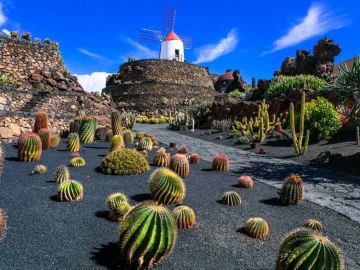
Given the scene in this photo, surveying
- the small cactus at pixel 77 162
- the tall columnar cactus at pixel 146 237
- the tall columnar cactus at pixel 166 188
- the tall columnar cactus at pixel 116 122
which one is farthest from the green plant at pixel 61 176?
the tall columnar cactus at pixel 116 122

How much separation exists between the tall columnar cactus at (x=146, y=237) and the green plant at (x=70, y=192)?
2.52 metres

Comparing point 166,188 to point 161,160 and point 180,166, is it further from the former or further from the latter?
point 161,160

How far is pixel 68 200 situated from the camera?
625 cm

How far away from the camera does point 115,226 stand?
5.26 m

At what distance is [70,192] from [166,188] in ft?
5.69

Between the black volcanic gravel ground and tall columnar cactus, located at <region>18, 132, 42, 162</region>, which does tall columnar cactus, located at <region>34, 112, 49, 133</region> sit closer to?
tall columnar cactus, located at <region>18, 132, 42, 162</region>

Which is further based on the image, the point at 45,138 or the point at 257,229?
the point at 45,138

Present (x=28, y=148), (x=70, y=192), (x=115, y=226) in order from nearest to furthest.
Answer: (x=115, y=226) < (x=70, y=192) < (x=28, y=148)

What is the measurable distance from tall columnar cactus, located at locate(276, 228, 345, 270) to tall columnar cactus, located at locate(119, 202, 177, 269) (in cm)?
133

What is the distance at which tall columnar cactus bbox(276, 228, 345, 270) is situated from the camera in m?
3.62

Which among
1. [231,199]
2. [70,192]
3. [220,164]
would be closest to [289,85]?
[220,164]

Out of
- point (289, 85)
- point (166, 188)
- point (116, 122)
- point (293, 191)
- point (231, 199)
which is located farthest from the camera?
point (289, 85)

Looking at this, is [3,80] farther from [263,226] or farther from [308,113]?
[263,226]

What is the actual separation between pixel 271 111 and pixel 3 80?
14.6 m
